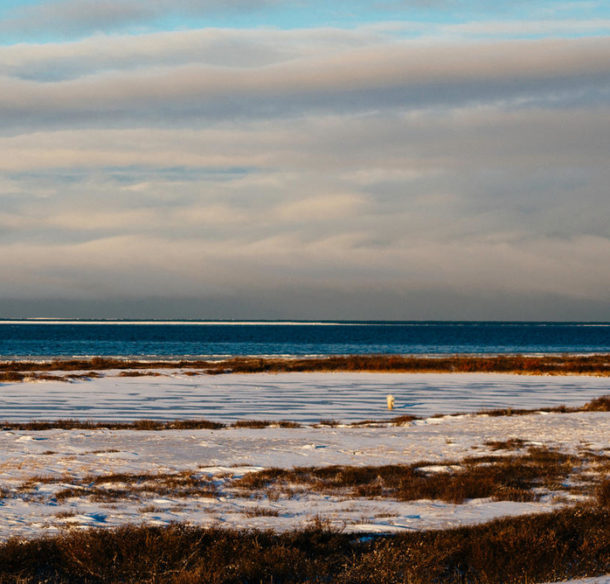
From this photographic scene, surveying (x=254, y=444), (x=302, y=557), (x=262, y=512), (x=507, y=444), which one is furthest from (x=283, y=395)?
(x=302, y=557)

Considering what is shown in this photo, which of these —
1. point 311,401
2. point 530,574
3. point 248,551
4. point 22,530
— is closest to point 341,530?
point 248,551

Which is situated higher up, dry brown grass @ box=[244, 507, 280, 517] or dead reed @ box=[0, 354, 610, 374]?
dry brown grass @ box=[244, 507, 280, 517]

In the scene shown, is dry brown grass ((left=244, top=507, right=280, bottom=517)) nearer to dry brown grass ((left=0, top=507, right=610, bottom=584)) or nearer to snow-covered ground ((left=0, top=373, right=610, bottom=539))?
snow-covered ground ((left=0, top=373, right=610, bottom=539))

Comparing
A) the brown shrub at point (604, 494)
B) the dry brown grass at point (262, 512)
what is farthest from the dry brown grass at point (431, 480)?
the dry brown grass at point (262, 512)

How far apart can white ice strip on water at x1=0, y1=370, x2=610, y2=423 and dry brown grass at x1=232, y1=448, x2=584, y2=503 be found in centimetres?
1046

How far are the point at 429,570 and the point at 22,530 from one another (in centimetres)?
526

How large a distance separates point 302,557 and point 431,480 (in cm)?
538

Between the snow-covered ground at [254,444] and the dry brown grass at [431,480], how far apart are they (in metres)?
0.45

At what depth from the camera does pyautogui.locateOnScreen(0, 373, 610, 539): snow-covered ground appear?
37.4 feet

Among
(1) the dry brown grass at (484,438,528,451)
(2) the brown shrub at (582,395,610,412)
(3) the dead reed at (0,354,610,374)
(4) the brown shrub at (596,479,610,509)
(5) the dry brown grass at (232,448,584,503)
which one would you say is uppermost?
(4) the brown shrub at (596,479,610,509)

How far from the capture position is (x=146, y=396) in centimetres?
3484

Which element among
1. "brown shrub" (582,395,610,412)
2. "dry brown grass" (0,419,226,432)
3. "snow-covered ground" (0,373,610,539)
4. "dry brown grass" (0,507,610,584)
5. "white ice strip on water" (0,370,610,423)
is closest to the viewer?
"dry brown grass" (0,507,610,584)

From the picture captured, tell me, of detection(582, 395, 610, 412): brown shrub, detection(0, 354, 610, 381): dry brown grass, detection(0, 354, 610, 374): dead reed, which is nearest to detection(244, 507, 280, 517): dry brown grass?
detection(582, 395, 610, 412): brown shrub

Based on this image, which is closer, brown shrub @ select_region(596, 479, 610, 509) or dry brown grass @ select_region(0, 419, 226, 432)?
brown shrub @ select_region(596, 479, 610, 509)
